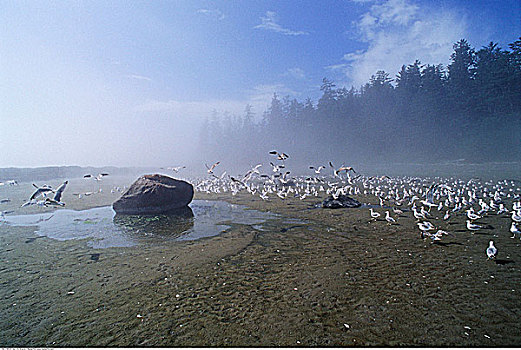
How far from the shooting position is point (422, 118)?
233 ft

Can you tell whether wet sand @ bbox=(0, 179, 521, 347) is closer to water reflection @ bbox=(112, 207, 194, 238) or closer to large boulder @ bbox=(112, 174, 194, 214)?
water reflection @ bbox=(112, 207, 194, 238)

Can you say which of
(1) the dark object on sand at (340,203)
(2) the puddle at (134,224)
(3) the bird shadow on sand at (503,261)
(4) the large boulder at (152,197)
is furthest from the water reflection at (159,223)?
(3) the bird shadow on sand at (503,261)

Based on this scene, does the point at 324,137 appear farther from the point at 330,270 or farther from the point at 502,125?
the point at 330,270

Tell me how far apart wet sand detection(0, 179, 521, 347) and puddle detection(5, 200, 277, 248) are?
1154 mm

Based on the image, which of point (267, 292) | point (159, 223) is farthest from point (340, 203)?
point (267, 292)

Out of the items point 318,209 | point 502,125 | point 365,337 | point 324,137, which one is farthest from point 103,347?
point 324,137

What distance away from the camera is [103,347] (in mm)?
4113

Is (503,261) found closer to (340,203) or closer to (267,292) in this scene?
(267,292)

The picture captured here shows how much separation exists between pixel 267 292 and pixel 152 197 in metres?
13.2

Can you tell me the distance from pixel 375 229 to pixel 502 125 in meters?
69.8

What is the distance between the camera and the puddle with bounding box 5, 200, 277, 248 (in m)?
10.8

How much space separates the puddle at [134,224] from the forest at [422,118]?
6206cm

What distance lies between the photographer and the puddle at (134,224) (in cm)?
1084

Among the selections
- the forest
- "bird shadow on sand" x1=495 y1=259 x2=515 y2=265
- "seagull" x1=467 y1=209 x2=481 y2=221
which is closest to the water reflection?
"bird shadow on sand" x1=495 y1=259 x2=515 y2=265
